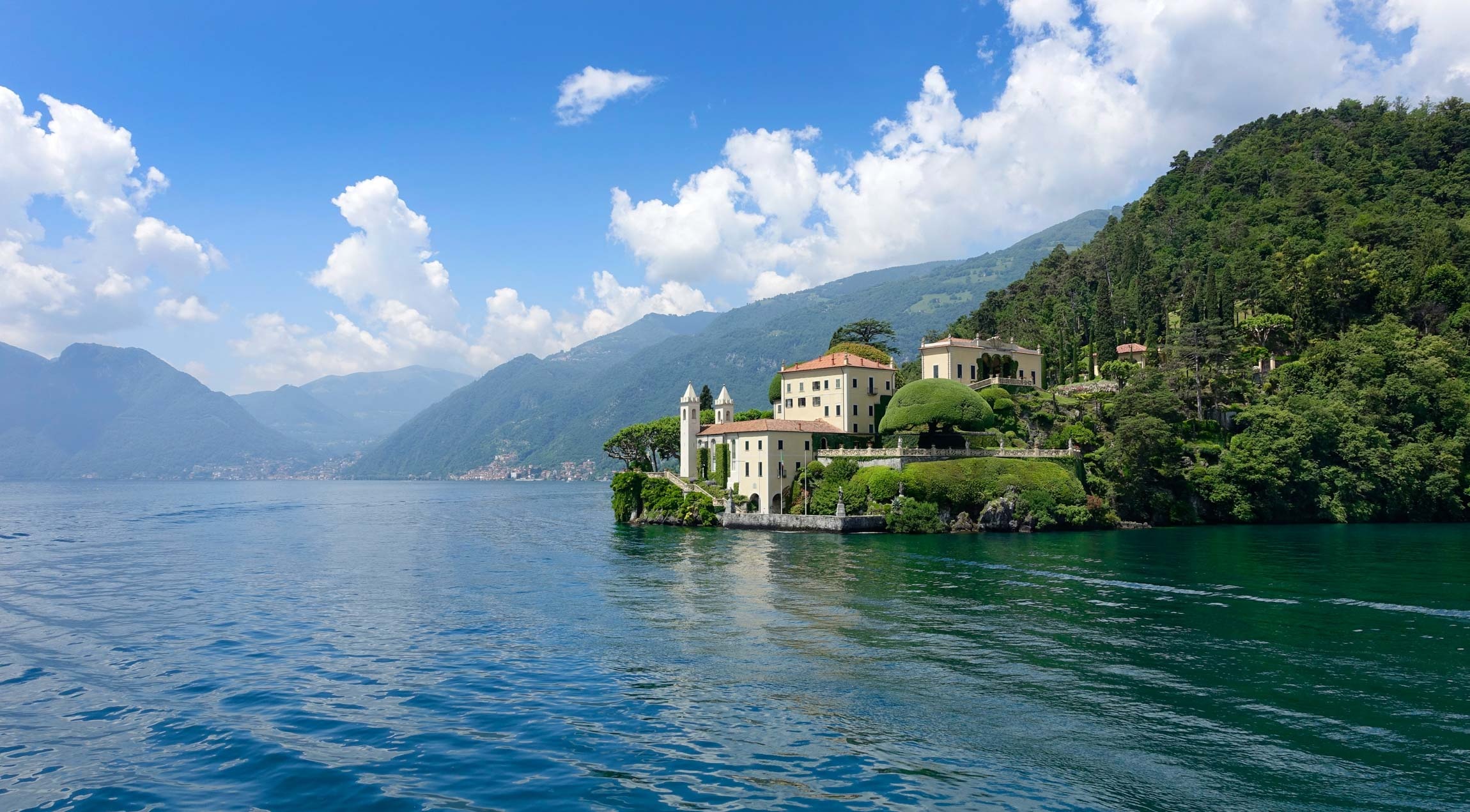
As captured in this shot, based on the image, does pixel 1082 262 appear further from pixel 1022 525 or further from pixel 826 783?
pixel 826 783

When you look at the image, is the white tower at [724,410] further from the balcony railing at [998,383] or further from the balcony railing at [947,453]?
the balcony railing at [998,383]

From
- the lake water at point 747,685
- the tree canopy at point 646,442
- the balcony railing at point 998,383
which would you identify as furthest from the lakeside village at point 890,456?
the lake water at point 747,685

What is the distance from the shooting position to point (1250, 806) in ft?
48.2

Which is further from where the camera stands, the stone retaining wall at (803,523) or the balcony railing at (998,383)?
the balcony railing at (998,383)

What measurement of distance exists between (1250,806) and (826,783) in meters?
7.34

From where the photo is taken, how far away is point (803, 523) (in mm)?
66438

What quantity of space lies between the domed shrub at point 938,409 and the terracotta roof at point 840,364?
6361 mm

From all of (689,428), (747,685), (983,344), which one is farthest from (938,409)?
(747,685)

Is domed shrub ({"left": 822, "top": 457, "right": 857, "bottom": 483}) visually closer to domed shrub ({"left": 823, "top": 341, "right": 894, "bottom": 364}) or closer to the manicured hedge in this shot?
the manicured hedge

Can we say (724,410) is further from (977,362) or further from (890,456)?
(977,362)

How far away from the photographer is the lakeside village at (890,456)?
65.1m

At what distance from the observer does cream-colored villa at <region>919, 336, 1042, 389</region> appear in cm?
8231

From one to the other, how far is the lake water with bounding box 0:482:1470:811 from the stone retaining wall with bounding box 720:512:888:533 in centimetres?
1781

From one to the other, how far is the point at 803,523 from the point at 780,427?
920 cm
